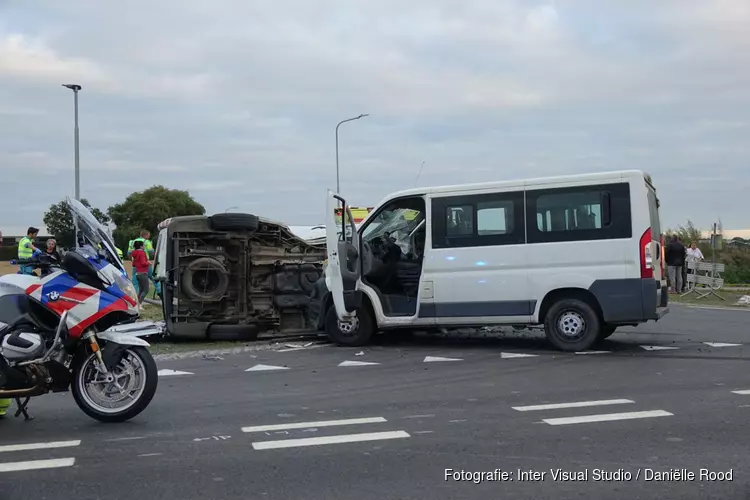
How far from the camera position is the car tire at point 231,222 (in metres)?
11.6

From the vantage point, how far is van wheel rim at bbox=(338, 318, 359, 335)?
10.9 metres

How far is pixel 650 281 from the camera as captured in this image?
31.2 ft

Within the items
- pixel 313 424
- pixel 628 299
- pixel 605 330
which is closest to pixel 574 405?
pixel 313 424

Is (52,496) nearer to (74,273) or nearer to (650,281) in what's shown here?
(74,273)

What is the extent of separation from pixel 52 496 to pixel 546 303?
7.05 m

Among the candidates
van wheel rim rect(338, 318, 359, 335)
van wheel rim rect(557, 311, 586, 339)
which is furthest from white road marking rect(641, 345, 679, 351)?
van wheel rim rect(338, 318, 359, 335)

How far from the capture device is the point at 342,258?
971 cm

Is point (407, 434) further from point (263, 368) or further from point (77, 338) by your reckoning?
point (263, 368)

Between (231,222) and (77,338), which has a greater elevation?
(231,222)

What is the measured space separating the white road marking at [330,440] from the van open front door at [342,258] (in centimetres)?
423

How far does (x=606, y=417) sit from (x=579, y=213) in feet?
13.7

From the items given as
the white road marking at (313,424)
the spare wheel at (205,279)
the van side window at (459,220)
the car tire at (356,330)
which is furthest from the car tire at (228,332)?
the white road marking at (313,424)

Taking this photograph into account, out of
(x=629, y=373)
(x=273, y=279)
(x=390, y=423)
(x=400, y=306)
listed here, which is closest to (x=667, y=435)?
(x=390, y=423)

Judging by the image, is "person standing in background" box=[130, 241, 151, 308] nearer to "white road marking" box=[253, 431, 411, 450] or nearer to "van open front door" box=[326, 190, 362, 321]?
"van open front door" box=[326, 190, 362, 321]
